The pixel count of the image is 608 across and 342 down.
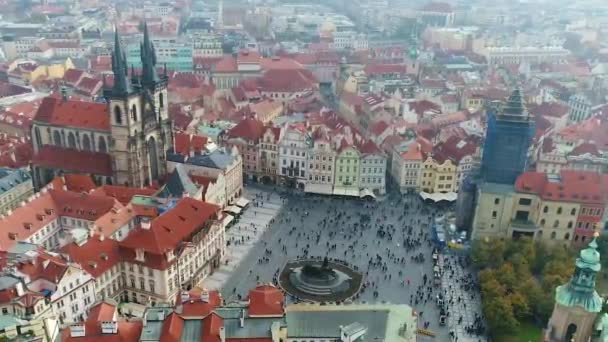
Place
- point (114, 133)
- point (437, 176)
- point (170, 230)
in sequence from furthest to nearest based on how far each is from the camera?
1. point (437, 176)
2. point (114, 133)
3. point (170, 230)

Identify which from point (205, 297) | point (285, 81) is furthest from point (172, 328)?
point (285, 81)

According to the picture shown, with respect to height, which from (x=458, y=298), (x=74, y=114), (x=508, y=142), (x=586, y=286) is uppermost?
(x=586, y=286)

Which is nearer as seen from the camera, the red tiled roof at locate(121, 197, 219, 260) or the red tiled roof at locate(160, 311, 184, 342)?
the red tiled roof at locate(160, 311, 184, 342)

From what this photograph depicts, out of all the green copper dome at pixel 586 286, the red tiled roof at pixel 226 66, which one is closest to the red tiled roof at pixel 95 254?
the green copper dome at pixel 586 286

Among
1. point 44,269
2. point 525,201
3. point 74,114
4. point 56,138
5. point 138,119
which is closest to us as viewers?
Result: point 44,269

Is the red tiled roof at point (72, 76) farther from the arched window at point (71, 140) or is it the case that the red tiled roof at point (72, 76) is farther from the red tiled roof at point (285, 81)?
the arched window at point (71, 140)

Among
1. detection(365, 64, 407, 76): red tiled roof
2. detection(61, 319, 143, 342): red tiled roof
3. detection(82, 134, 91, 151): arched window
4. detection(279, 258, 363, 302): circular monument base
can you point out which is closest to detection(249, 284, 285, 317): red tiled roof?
detection(61, 319, 143, 342): red tiled roof

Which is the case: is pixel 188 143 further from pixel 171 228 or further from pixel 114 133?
pixel 171 228

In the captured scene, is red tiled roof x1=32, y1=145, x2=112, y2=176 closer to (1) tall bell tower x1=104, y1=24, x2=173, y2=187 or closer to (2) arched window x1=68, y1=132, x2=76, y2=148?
(2) arched window x1=68, y1=132, x2=76, y2=148
